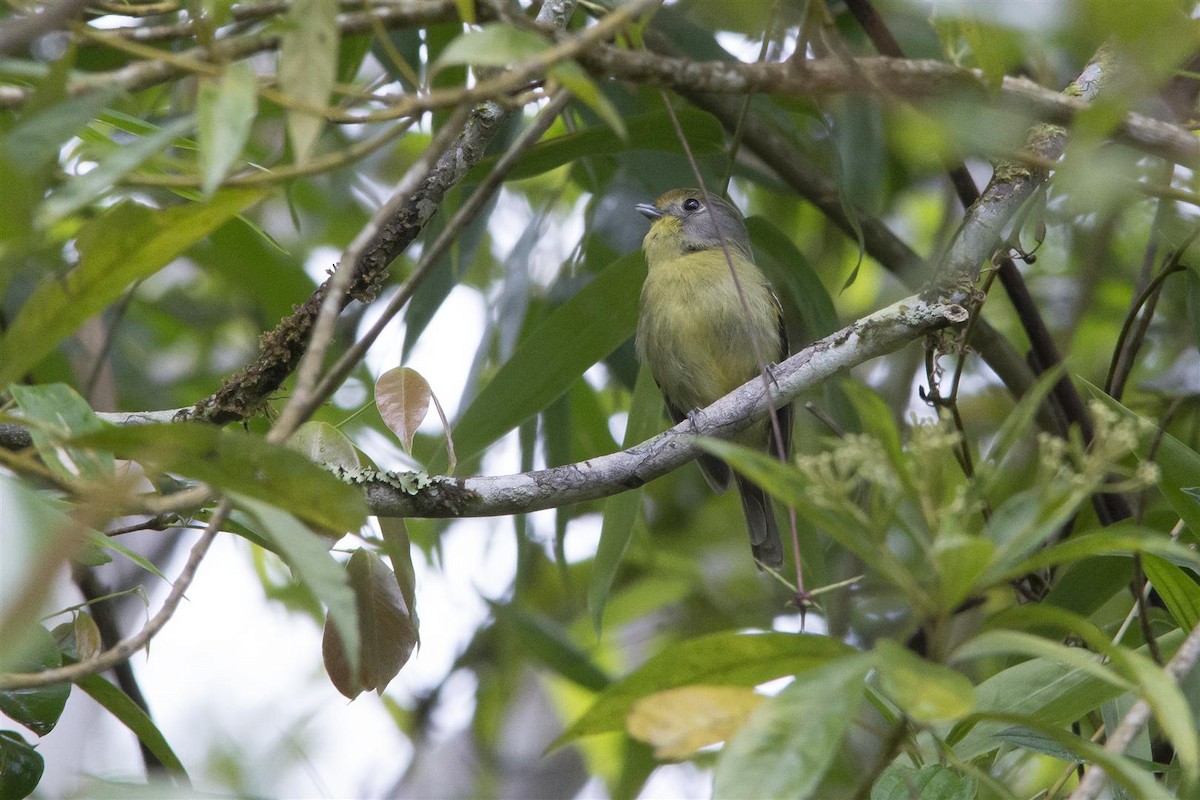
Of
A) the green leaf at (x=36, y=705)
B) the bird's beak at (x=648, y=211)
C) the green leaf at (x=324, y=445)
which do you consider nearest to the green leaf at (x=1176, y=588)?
the green leaf at (x=324, y=445)

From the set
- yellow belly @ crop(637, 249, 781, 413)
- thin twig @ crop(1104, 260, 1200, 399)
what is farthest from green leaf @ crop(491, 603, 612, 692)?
thin twig @ crop(1104, 260, 1200, 399)

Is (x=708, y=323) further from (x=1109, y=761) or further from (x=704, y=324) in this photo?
(x=1109, y=761)

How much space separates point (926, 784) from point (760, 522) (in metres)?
2.68

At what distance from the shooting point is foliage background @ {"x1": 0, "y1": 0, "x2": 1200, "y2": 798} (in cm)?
141

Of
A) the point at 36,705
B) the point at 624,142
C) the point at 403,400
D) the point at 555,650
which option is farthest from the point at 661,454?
the point at 555,650

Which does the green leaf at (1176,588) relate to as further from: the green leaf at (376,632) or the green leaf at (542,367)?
the green leaf at (542,367)

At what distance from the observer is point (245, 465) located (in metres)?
1.49

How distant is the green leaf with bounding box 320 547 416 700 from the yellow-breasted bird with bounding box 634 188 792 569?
220cm

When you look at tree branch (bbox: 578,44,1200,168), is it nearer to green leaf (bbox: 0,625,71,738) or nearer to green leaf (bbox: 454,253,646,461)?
green leaf (bbox: 454,253,646,461)

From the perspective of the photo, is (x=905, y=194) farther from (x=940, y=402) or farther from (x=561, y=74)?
(x=561, y=74)

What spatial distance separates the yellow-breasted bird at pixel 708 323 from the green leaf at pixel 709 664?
2.77 m

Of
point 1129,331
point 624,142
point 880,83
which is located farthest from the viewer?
point 624,142

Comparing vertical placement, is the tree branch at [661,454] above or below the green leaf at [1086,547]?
above

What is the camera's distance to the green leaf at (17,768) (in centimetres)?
229
